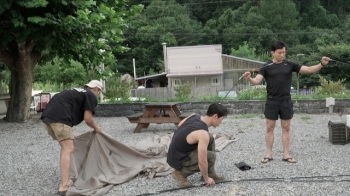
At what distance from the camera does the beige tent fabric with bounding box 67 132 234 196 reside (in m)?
4.70

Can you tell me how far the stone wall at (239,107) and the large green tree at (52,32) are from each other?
1.84 meters

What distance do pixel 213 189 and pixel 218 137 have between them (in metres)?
3.64

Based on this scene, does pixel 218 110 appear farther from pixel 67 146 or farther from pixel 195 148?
pixel 67 146

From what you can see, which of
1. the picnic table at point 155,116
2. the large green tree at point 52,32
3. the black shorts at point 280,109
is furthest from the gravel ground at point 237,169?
the large green tree at point 52,32

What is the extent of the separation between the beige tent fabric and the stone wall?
7758 millimetres

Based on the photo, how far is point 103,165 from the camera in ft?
17.0

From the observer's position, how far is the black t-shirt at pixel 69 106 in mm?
4551

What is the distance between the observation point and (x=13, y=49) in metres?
12.7

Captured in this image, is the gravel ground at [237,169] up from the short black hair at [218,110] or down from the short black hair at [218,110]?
down

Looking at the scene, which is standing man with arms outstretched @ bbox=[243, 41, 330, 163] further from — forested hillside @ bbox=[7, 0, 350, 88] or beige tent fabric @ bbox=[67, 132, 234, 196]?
forested hillside @ bbox=[7, 0, 350, 88]

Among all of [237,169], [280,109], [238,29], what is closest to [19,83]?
[237,169]

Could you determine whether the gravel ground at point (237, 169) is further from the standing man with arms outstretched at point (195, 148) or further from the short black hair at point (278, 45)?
the short black hair at point (278, 45)

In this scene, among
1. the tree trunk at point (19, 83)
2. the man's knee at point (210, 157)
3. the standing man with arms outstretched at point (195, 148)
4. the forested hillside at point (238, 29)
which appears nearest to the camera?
the standing man with arms outstretched at point (195, 148)

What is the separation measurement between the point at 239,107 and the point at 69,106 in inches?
372
